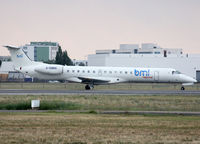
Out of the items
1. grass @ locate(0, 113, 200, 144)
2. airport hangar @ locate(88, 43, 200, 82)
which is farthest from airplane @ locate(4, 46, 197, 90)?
airport hangar @ locate(88, 43, 200, 82)

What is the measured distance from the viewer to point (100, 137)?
1619 centimetres

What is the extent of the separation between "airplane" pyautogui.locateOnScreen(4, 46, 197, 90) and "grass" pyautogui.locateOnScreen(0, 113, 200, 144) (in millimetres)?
29792

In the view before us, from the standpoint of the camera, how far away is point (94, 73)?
5403cm

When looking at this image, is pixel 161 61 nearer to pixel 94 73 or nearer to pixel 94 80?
pixel 94 73

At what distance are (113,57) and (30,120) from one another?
7987cm

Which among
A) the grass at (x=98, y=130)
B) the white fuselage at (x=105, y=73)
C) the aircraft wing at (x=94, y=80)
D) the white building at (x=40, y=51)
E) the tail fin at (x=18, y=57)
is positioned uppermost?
the white building at (x=40, y=51)

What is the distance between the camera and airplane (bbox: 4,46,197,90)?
176 ft

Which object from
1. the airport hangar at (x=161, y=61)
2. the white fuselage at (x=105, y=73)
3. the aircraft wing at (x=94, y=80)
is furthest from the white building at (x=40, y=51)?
the aircraft wing at (x=94, y=80)

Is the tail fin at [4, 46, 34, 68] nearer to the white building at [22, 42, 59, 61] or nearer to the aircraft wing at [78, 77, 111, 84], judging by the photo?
the aircraft wing at [78, 77, 111, 84]

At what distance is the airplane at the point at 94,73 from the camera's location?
176 ft

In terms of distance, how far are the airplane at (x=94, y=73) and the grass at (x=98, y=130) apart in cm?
2979

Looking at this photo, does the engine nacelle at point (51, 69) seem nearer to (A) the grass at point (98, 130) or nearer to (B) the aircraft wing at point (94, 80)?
(B) the aircraft wing at point (94, 80)

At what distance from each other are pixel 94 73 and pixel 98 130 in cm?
3600

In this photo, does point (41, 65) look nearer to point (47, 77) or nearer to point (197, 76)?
point (47, 77)
